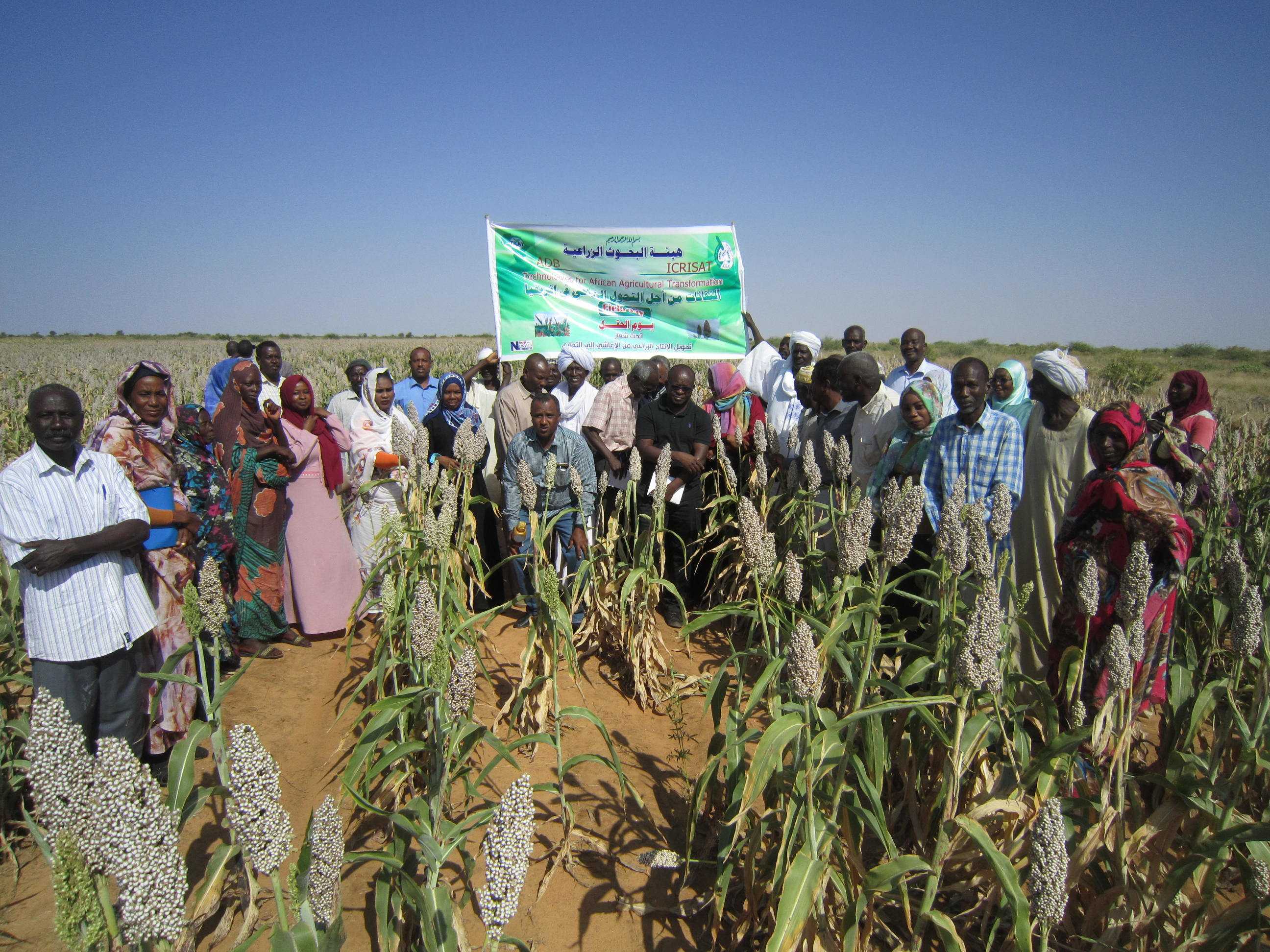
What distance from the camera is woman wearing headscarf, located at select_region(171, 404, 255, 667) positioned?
4.18 meters

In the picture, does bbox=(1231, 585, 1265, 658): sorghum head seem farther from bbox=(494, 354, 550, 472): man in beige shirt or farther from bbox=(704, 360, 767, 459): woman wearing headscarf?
bbox=(494, 354, 550, 472): man in beige shirt

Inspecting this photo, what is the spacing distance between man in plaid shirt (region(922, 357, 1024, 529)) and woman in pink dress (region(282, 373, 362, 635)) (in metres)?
3.83

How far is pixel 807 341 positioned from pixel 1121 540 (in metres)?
3.71

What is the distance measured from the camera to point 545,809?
3.04 metres

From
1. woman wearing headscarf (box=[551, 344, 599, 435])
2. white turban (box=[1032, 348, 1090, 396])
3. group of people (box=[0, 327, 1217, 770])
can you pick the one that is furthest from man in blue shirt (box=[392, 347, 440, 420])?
white turban (box=[1032, 348, 1090, 396])

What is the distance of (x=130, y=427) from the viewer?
136 inches

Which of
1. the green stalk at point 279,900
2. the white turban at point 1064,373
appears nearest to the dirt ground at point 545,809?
the green stalk at point 279,900

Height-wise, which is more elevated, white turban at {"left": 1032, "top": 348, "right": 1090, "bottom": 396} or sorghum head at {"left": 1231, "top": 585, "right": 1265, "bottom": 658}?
white turban at {"left": 1032, "top": 348, "right": 1090, "bottom": 396}

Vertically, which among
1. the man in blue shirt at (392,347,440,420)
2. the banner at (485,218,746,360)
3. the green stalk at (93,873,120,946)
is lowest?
the green stalk at (93,873,120,946)

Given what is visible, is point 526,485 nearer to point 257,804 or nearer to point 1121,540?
point 257,804

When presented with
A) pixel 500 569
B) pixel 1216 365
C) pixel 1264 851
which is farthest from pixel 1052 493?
pixel 1216 365

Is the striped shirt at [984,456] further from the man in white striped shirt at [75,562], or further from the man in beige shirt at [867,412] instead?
the man in white striped shirt at [75,562]

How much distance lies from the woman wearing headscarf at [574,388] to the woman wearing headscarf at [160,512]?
2.87m

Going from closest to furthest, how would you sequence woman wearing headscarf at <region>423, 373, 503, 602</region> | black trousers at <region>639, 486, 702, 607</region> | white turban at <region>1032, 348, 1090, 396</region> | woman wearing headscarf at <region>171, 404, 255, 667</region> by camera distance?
1. white turban at <region>1032, 348, 1090, 396</region>
2. woman wearing headscarf at <region>171, 404, 255, 667</region>
3. black trousers at <region>639, 486, 702, 607</region>
4. woman wearing headscarf at <region>423, 373, 503, 602</region>
